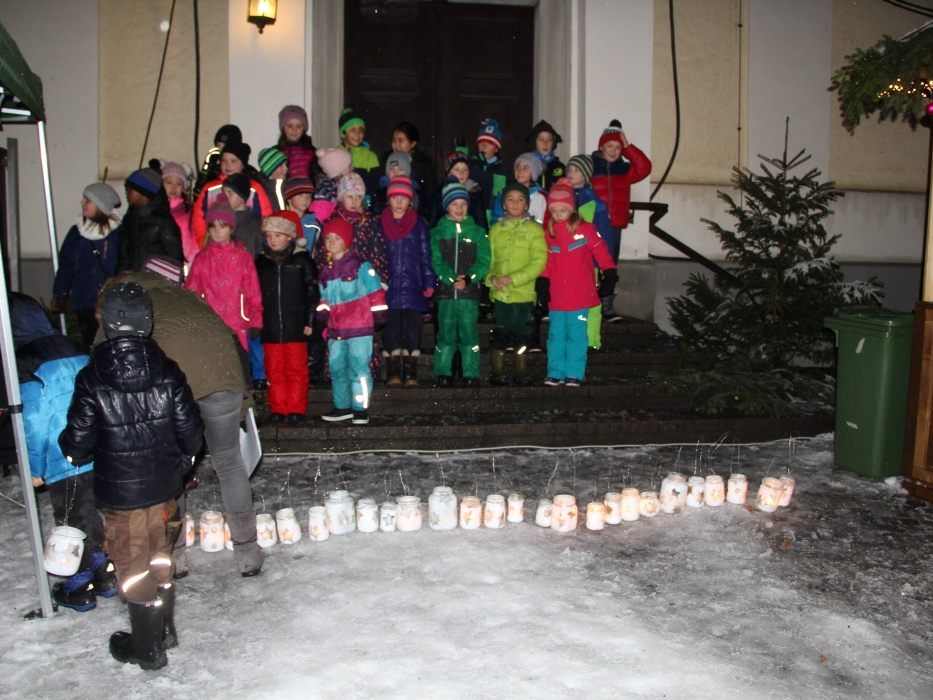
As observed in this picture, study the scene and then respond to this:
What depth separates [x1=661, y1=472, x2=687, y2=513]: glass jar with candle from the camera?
5957 mm

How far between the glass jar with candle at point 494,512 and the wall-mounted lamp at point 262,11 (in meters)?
6.86

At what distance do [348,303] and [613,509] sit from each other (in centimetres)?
275

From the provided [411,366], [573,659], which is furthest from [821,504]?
[411,366]

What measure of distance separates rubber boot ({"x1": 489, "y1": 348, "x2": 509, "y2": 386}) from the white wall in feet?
17.5

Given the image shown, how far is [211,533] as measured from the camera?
16.9ft

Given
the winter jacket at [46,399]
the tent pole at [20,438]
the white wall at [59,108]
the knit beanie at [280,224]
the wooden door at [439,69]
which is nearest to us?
the tent pole at [20,438]

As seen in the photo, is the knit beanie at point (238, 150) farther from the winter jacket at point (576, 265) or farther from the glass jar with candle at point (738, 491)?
the glass jar with candle at point (738, 491)

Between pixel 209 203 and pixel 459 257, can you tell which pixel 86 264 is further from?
pixel 459 257

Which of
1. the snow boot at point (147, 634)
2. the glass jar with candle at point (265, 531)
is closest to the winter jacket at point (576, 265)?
the glass jar with candle at point (265, 531)

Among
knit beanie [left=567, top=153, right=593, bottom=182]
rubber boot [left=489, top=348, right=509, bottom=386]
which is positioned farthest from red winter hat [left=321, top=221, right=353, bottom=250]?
knit beanie [left=567, top=153, right=593, bottom=182]

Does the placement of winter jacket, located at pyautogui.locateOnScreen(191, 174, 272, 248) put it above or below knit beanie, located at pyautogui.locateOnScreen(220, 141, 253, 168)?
below

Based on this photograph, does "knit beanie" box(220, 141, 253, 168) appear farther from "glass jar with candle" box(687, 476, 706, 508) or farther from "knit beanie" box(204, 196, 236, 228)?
"glass jar with candle" box(687, 476, 706, 508)

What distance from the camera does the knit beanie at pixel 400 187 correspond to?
784 centimetres

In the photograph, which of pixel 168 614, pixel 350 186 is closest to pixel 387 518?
pixel 168 614
